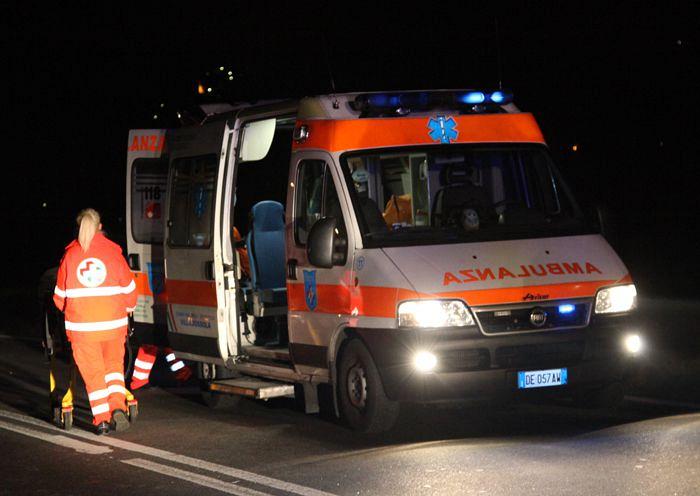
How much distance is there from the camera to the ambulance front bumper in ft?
29.9

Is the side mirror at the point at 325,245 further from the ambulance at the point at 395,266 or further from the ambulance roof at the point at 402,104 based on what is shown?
the ambulance roof at the point at 402,104


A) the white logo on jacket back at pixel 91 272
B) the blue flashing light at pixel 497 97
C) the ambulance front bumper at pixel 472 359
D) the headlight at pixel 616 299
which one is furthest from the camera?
the blue flashing light at pixel 497 97

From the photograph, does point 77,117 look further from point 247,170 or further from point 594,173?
point 247,170

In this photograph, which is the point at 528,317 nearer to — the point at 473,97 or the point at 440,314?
the point at 440,314

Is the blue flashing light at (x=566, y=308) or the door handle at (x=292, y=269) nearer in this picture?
the blue flashing light at (x=566, y=308)

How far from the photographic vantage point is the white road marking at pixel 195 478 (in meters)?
7.80

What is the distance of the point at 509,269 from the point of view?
9.36m

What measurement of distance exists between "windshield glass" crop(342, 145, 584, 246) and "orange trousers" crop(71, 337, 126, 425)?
2.11 m

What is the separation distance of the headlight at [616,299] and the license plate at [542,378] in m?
0.53

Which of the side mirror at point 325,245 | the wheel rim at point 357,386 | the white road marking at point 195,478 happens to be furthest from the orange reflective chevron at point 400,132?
the white road marking at point 195,478

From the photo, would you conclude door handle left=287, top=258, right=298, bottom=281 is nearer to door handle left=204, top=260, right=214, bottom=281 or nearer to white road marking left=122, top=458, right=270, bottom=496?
door handle left=204, top=260, right=214, bottom=281

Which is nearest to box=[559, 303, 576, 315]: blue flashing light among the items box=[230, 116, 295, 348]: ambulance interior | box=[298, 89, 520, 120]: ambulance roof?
box=[298, 89, 520, 120]: ambulance roof

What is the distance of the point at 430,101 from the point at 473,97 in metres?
0.36

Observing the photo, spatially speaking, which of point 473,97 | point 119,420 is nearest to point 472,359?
point 473,97
